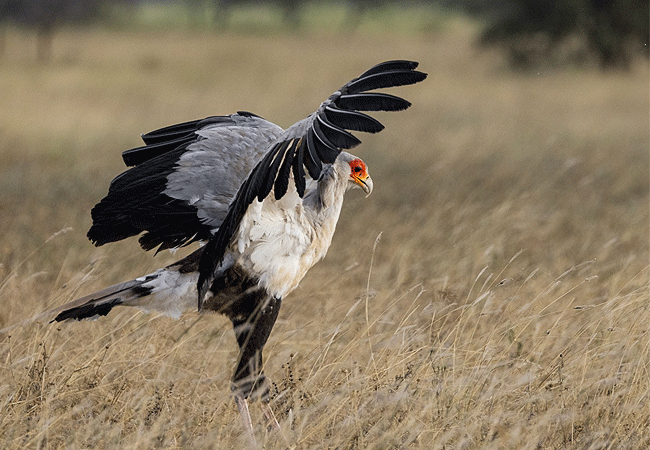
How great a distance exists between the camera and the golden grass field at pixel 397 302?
297 centimetres

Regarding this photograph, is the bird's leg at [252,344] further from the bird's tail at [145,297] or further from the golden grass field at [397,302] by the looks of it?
the bird's tail at [145,297]

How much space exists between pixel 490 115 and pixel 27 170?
21.8 feet

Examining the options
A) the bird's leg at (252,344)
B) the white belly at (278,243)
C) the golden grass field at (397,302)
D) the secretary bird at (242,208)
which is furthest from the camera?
the white belly at (278,243)

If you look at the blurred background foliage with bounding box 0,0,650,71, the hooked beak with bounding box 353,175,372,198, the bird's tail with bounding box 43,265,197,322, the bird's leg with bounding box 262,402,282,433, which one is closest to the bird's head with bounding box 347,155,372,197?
the hooked beak with bounding box 353,175,372,198

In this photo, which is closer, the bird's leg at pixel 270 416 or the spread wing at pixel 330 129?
the spread wing at pixel 330 129

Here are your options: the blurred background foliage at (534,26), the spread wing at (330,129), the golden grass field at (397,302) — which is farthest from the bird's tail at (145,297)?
the blurred background foliage at (534,26)

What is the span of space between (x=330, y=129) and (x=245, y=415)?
1.11 metres

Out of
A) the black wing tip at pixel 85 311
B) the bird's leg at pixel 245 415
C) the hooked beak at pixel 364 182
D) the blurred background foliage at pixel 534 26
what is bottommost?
the blurred background foliage at pixel 534 26

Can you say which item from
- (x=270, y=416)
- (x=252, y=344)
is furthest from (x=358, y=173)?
(x=270, y=416)

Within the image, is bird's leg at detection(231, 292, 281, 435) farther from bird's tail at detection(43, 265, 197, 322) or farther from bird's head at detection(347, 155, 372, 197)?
bird's head at detection(347, 155, 372, 197)

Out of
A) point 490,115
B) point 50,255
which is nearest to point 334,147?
point 50,255

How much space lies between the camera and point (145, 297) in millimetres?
3449

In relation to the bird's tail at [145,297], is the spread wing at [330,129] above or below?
above

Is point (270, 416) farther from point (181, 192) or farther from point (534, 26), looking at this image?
point (534, 26)
